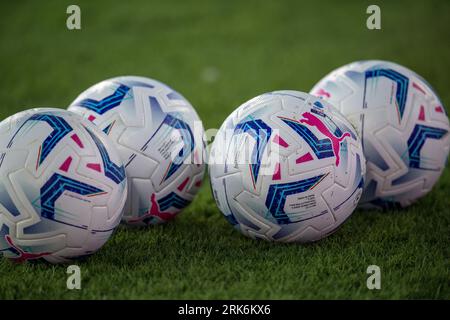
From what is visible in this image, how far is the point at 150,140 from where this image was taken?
13.4 ft

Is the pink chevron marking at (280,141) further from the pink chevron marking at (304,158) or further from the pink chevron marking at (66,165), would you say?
the pink chevron marking at (66,165)

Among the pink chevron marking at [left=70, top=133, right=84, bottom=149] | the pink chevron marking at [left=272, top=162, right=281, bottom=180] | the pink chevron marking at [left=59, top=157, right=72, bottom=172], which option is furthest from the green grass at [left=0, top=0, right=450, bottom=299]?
the pink chevron marking at [left=70, top=133, right=84, bottom=149]

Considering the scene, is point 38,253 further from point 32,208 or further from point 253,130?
point 253,130

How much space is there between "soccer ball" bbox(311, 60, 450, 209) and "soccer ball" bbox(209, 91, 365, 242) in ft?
1.45

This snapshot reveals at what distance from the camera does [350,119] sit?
14.3 ft

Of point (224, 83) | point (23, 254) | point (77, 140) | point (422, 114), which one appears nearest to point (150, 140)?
point (77, 140)

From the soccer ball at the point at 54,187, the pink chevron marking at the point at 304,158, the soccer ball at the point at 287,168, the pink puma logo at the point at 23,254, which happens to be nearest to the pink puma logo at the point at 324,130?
the soccer ball at the point at 287,168

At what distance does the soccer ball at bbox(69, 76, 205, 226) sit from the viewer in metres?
4.07

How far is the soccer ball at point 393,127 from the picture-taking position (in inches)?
170

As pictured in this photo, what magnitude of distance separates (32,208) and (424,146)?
2.71 metres

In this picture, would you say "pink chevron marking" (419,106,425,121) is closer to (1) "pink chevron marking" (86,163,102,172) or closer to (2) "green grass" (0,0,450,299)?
(2) "green grass" (0,0,450,299)

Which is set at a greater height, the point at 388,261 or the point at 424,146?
the point at 424,146
